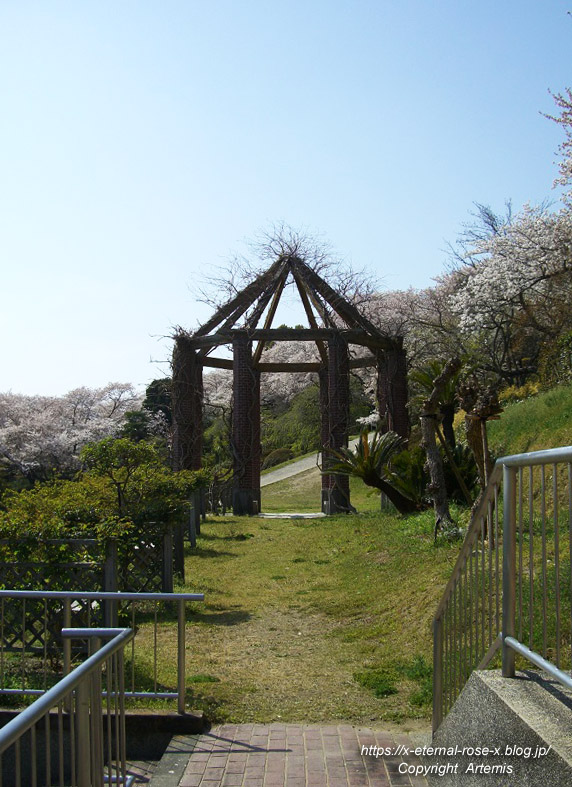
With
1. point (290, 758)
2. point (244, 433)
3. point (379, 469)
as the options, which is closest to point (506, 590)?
point (290, 758)

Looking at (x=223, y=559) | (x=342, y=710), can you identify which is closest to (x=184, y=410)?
(x=223, y=559)

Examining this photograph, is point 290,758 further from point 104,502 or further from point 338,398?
point 338,398

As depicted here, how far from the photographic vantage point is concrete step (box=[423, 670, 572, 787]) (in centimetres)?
276

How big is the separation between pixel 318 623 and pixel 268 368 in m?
15.1

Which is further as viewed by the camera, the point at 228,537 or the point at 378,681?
the point at 228,537

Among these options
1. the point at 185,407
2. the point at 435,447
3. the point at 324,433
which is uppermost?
the point at 185,407

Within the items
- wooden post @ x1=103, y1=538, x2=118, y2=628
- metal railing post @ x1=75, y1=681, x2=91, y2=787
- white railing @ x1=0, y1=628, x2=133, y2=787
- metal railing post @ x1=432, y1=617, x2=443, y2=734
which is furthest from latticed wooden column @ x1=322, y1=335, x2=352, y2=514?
metal railing post @ x1=75, y1=681, x2=91, y2=787

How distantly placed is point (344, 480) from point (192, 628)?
1322 cm

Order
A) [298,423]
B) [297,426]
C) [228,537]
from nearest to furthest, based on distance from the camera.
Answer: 1. [228,537]
2. [298,423]
3. [297,426]

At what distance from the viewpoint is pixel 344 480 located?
73.2 feet

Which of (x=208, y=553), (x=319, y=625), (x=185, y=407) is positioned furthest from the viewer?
(x=185, y=407)

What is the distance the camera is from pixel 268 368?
24.2 meters

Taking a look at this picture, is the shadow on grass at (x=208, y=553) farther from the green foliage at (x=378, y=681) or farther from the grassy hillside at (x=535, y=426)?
the green foliage at (x=378, y=681)

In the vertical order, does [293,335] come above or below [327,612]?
above
